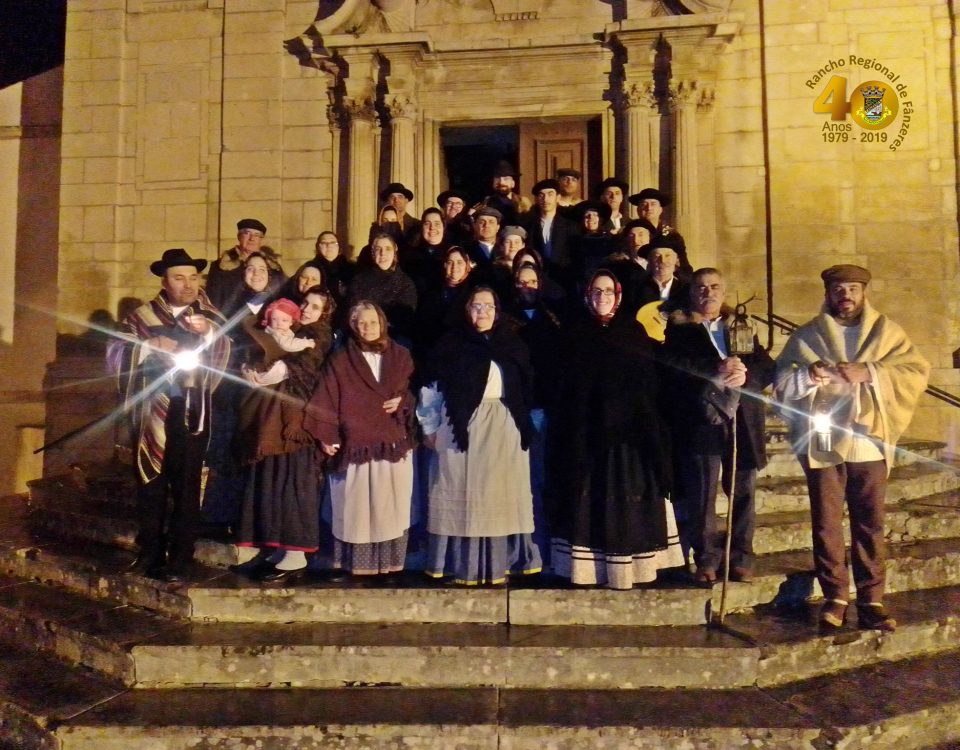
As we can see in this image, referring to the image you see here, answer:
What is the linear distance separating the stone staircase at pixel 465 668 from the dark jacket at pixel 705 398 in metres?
0.81

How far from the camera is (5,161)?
32.4 feet

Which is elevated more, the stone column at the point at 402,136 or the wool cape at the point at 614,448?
the stone column at the point at 402,136

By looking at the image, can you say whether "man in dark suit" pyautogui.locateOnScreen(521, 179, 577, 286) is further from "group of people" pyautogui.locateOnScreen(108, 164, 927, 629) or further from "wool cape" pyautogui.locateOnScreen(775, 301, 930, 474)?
"wool cape" pyautogui.locateOnScreen(775, 301, 930, 474)

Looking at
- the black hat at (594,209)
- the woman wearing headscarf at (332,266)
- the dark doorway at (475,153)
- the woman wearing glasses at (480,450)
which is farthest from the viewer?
the dark doorway at (475,153)

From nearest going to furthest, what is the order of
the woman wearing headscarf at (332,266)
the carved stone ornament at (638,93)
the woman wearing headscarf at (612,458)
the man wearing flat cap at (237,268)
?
the woman wearing headscarf at (612,458) → the woman wearing headscarf at (332,266) → the man wearing flat cap at (237,268) → the carved stone ornament at (638,93)

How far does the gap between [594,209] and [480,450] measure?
111 inches

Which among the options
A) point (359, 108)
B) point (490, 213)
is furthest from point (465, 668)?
point (359, 108)

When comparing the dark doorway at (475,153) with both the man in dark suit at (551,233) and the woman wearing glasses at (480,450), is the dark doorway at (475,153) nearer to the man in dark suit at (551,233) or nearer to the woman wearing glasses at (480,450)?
the man in dark suit at (551,233)

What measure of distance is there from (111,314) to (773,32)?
8.91 m

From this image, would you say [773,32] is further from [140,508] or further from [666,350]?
[140,508]

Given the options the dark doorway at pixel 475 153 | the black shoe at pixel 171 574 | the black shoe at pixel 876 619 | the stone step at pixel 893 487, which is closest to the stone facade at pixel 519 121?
the dark doorway at pixel 475 153

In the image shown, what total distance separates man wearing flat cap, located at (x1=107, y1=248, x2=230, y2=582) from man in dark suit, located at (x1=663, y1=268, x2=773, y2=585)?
2804 mm

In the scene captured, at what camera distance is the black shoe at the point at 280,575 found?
3875mm

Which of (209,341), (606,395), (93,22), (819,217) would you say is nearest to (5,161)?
(93,22)
